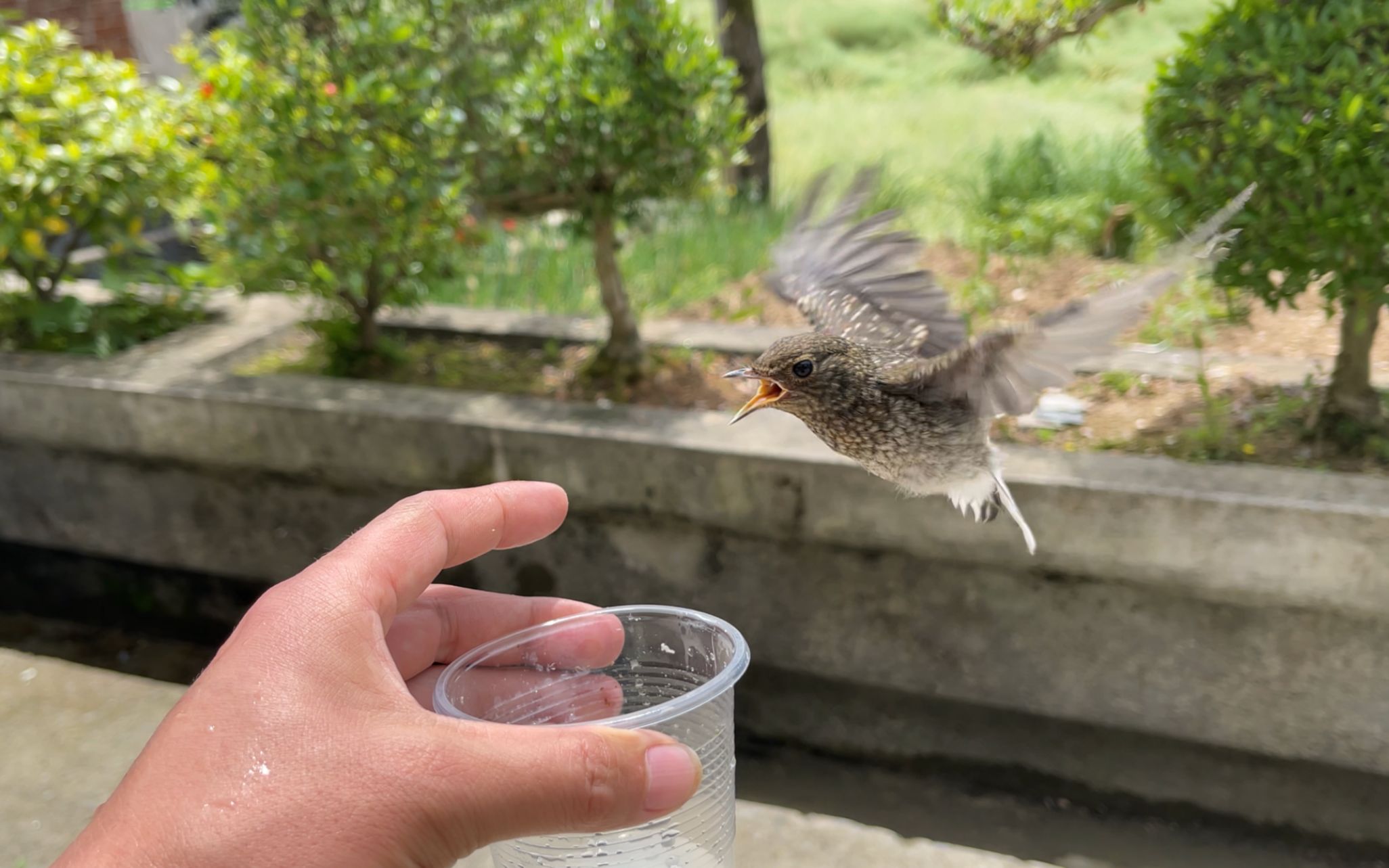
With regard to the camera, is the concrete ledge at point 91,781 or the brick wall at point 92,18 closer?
the concrete ledge at point 91,781

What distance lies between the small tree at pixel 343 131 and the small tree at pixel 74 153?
443mm

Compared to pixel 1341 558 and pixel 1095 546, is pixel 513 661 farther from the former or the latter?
pixel 1341 558

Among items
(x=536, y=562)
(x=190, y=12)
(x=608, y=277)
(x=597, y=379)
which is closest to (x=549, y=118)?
(x=608, y=277)

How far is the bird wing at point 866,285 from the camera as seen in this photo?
143 cm

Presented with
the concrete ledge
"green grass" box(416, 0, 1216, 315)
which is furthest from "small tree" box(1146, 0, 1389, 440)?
the concrete ledge

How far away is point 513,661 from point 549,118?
1.90 m

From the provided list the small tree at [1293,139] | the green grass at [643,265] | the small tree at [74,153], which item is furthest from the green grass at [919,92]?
the small tree at [74,153]

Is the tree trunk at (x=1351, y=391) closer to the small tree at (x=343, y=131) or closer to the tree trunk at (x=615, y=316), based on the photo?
the tree trunk at (x=615, y=316)

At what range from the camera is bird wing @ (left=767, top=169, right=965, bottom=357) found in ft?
4.68

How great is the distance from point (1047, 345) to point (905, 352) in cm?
47

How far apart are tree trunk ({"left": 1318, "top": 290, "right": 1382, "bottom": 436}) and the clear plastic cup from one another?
1.99 m

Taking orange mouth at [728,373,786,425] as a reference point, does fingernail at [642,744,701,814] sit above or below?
below

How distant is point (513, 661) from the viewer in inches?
51.6

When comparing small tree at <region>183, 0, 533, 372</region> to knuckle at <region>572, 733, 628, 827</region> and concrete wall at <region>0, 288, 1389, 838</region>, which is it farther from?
knuckle at <region>572, 733, 628, 827</region>
